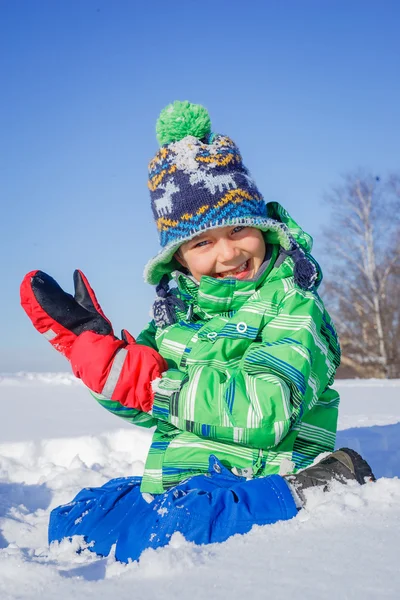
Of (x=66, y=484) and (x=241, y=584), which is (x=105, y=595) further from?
(x=66, y=484)

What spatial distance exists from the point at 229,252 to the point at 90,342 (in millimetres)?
648

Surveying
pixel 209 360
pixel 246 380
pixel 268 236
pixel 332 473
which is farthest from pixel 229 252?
pixel 332 473

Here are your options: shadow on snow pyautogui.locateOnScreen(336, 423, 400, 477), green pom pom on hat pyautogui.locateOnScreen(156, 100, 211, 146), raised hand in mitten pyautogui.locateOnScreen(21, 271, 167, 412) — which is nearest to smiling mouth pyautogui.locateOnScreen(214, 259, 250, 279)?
raised hand in mitten pyautogui.locateOnScreen(21, 271, 167, 412)

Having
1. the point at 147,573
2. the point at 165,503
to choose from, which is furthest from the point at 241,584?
the point at 165,503

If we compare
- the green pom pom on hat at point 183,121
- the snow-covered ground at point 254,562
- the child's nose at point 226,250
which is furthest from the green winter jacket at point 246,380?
the green pom pom on hat at point 183,121

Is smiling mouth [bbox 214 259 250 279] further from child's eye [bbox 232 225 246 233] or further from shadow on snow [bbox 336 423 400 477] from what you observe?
shadow on snow [bbox 336 423 400 477]

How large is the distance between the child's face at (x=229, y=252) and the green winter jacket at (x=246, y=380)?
73 millimetres

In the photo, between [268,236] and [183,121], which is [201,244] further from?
[183,121]

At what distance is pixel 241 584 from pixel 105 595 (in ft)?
0.88

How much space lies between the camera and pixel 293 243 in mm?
2449

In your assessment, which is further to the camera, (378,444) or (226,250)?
(378,444)

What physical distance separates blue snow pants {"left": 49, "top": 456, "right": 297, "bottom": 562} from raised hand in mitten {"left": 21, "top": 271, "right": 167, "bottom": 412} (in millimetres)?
342

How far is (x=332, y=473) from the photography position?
6.57 feet

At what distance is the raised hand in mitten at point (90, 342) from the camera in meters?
2.13
